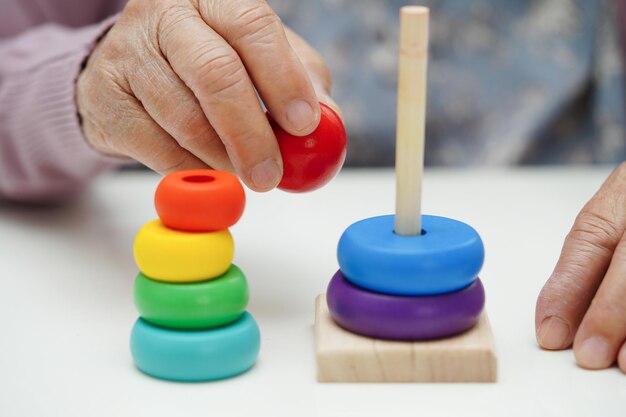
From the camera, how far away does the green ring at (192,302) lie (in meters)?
0.69

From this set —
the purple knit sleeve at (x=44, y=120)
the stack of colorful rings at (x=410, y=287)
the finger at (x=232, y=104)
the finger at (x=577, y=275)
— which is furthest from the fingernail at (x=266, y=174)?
the purple knit sleeve at (x=44, y=120)

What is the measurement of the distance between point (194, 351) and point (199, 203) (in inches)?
4.7

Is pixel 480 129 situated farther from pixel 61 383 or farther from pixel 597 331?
pixel 61 383

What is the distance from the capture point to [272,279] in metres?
0.94

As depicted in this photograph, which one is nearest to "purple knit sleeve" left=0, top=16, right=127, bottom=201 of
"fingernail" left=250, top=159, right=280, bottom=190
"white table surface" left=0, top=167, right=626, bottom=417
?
"white table surface" left=0, top=167, right=626, bottom=417

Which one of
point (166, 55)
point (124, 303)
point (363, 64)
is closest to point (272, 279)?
point (124, 303)

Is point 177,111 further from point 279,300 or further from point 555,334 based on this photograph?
point 555,334

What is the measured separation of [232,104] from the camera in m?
0.77

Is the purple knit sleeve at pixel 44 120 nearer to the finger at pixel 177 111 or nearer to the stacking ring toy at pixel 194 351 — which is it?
the finger at pixel 177 111

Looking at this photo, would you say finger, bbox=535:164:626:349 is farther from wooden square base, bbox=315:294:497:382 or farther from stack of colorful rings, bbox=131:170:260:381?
stack of colorful rings, bbox=131:170:260:381

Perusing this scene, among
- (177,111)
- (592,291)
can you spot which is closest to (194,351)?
(177,111)

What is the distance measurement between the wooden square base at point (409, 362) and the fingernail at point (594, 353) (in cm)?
8

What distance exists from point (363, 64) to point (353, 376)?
0.83 metres

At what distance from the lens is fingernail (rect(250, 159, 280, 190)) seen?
783mm
